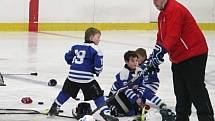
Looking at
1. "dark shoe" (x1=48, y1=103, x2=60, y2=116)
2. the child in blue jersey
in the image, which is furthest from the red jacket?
"dark shoe" (x1=48, y1=103, x2=60, y2=116)

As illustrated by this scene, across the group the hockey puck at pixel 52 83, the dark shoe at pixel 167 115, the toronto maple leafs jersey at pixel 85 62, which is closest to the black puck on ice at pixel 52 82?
the hockey puck at pixel 52 83

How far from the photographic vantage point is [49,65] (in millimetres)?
8664

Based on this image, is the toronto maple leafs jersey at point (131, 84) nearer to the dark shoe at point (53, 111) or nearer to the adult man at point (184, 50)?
the dark shoe at point (53, 111)

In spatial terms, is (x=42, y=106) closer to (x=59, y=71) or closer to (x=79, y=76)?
(x=79, y=76)

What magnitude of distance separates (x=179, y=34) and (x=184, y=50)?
0.17 m

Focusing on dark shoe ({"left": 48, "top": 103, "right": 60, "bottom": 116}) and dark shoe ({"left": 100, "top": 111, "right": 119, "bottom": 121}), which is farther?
dark shoe ({"left": 48, "top": 103, "right": 60, "bottom": 116})

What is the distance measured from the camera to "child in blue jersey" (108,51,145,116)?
16.6 ft

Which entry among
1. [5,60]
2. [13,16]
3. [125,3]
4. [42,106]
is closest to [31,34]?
[13,16]

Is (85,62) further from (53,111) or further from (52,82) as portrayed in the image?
(52,82)

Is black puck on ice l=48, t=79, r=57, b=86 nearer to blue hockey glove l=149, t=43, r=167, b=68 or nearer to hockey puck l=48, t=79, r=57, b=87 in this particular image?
hockey puck l=48, t=79, r=57, b=87

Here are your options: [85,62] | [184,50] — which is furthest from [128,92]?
[184,50]

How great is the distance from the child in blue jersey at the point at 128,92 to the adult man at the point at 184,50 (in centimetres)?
72

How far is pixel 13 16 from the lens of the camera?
45.9ft

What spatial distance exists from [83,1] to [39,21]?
137 cm
